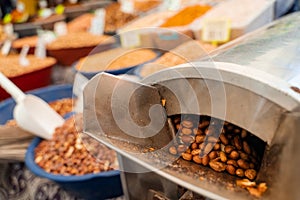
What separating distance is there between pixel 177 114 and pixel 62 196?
0.60m

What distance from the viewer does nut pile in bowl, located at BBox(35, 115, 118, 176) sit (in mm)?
954

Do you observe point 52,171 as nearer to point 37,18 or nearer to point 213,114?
point 213,114

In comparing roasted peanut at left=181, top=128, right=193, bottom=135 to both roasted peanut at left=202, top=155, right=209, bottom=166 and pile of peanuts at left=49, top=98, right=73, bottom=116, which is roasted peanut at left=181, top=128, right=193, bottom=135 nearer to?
roasted peanut at left=202, top=155, right=209, bottom=166

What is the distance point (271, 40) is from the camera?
30.7 inches

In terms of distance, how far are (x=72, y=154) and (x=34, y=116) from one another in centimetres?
20

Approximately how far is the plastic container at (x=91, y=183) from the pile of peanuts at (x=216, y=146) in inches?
14.6

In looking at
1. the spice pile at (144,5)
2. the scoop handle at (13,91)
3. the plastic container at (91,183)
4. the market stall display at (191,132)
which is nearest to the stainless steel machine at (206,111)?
the market stall display at (191,132)

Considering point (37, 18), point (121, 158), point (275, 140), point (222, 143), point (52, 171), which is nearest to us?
point (275, 140)

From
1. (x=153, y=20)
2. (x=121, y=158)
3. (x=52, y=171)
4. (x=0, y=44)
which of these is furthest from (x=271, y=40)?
(x=0, y=44)

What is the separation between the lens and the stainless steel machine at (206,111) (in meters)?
0.45

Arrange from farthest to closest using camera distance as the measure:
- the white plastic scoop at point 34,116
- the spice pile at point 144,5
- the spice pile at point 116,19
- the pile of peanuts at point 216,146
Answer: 1. the spice pile at point 144,5
2. the spice pile at point 116,19
3. the white plastic scoop at point 34,116
4. the pile of peanuts at point 216,146

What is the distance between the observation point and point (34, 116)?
3.74 feet

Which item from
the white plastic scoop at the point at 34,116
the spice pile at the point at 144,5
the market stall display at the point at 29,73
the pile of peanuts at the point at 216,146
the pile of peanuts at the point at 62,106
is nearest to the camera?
the pile of peanuts at the point at 216,146

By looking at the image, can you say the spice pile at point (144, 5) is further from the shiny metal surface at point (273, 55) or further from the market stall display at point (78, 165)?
the shiny metal surface at point (273, 55)
